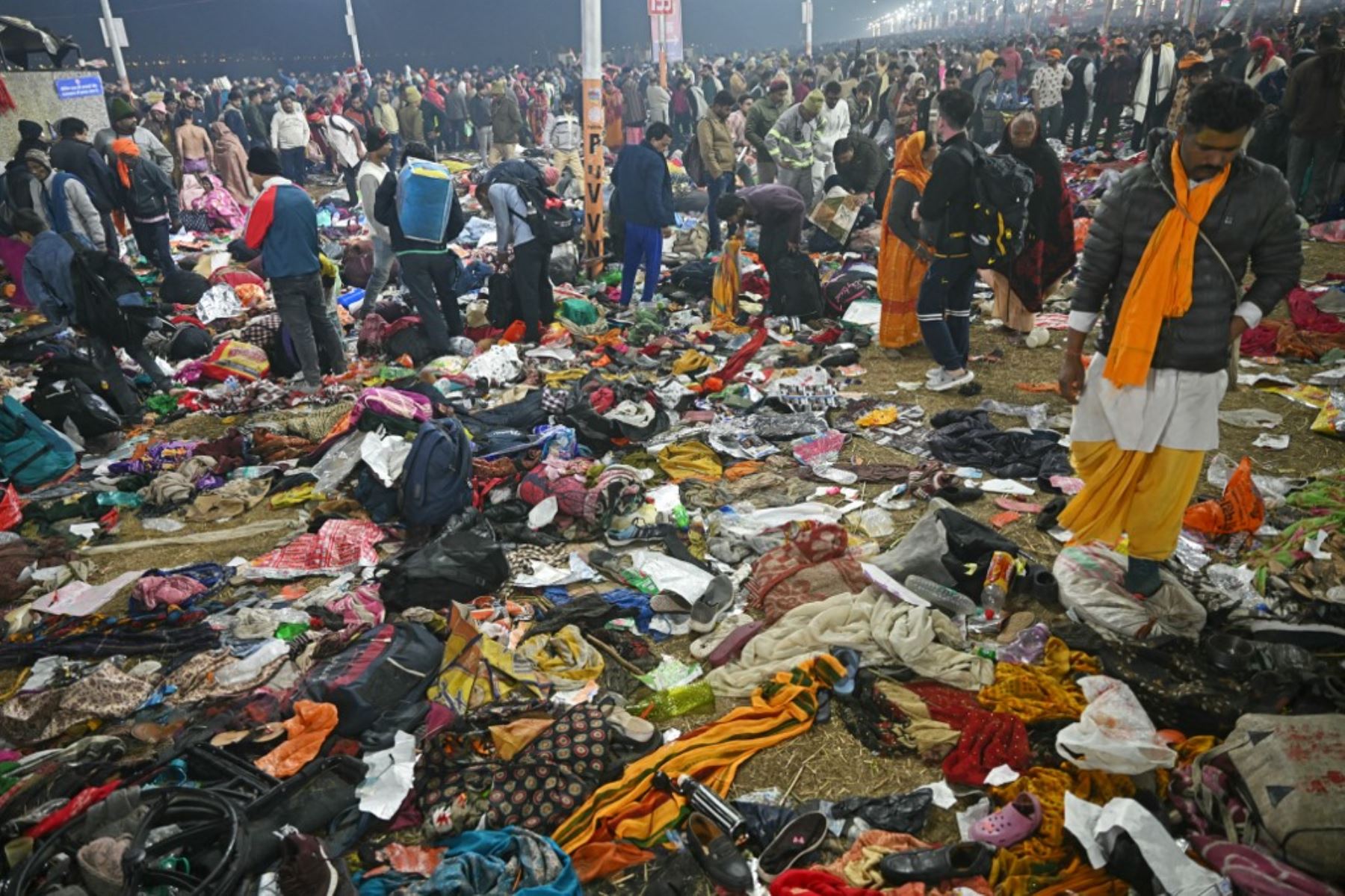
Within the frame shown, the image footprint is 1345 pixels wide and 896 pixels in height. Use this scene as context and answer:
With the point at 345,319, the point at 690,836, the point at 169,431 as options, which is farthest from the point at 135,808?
the point at 345,319

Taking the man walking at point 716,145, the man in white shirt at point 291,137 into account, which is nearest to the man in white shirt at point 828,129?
the man walking at point 716,145

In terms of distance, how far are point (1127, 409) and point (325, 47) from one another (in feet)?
144

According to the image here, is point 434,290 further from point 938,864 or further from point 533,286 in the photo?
point 938,864

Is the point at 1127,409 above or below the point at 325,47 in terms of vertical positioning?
below

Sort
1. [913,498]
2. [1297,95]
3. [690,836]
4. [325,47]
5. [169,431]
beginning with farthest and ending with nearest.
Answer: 1. [325,47]
2. [1297,95]
3. [169,431]
4. [913,498]
5. [690,836]

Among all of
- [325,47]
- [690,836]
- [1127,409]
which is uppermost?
[325,47]

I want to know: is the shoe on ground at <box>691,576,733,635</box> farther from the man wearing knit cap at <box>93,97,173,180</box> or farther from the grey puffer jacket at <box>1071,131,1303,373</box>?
the man wearing knit cap at <box>93,97,173,180</box>

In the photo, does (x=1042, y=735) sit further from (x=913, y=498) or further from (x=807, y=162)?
(x=807, y=162)

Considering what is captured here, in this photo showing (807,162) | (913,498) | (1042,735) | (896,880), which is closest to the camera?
(896,880)

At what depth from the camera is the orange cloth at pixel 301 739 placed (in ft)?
11.0

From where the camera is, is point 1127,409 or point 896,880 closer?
point 896,880

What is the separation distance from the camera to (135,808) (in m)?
3.08

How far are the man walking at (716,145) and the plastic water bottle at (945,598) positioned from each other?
7.53 meters

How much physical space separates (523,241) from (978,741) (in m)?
6.12
